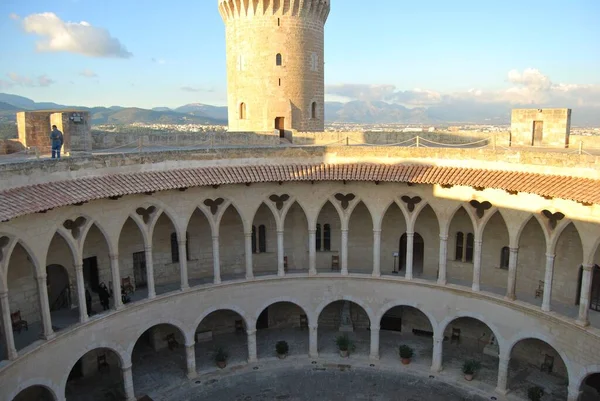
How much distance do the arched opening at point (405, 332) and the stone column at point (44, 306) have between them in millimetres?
15853

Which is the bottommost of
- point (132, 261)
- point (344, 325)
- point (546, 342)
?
point (344, 325)

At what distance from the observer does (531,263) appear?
24531 mm

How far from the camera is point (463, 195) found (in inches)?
934

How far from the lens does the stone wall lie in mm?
28156

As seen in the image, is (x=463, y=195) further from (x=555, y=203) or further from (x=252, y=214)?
(x=252, y=214)

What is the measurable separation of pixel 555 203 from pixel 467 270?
7087mm

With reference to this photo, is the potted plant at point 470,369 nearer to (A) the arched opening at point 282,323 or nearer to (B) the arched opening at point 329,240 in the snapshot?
(B) the arched opening at point 329,240

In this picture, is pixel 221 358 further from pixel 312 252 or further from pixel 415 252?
pixel 415 252

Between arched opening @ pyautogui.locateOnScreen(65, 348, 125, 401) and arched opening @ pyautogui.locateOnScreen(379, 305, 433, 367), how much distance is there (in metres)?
13.2

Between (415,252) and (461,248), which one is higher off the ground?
(461,248)

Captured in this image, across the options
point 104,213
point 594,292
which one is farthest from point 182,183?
point 594,292

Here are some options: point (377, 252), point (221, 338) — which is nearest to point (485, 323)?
point (377, 252)

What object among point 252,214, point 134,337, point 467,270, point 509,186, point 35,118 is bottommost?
point 134,337

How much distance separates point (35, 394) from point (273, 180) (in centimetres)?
1393
